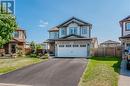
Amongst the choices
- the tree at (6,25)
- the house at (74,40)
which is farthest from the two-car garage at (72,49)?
the tree at (6,25)

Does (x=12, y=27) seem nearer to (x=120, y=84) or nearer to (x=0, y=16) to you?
(x=0, y=16)

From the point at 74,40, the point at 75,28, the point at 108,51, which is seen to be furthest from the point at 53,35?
the point at 108,51

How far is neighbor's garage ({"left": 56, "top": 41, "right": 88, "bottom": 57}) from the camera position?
117 ft

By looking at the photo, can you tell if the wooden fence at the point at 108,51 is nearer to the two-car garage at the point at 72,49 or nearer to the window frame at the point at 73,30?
the two-car garage at the point at 72,49

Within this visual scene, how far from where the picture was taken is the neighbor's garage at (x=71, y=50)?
35.6m

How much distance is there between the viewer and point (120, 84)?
40.4 ft

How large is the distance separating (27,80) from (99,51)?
2364cm

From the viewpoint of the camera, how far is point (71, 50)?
3638 cm

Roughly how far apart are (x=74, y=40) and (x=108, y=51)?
20.0 ft

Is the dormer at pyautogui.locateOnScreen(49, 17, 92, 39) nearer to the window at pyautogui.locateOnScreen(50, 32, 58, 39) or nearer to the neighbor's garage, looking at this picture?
the neighbor's garage

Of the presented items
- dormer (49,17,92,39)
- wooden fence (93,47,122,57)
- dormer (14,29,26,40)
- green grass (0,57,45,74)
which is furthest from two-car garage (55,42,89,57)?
dormer (14,29,26,40)

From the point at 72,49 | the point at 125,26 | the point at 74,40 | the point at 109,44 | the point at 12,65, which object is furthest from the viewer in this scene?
the point at 109,44

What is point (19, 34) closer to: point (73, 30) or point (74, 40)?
point (73, 30)

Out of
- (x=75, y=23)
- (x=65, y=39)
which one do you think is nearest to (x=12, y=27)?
(x=65, y=39)
